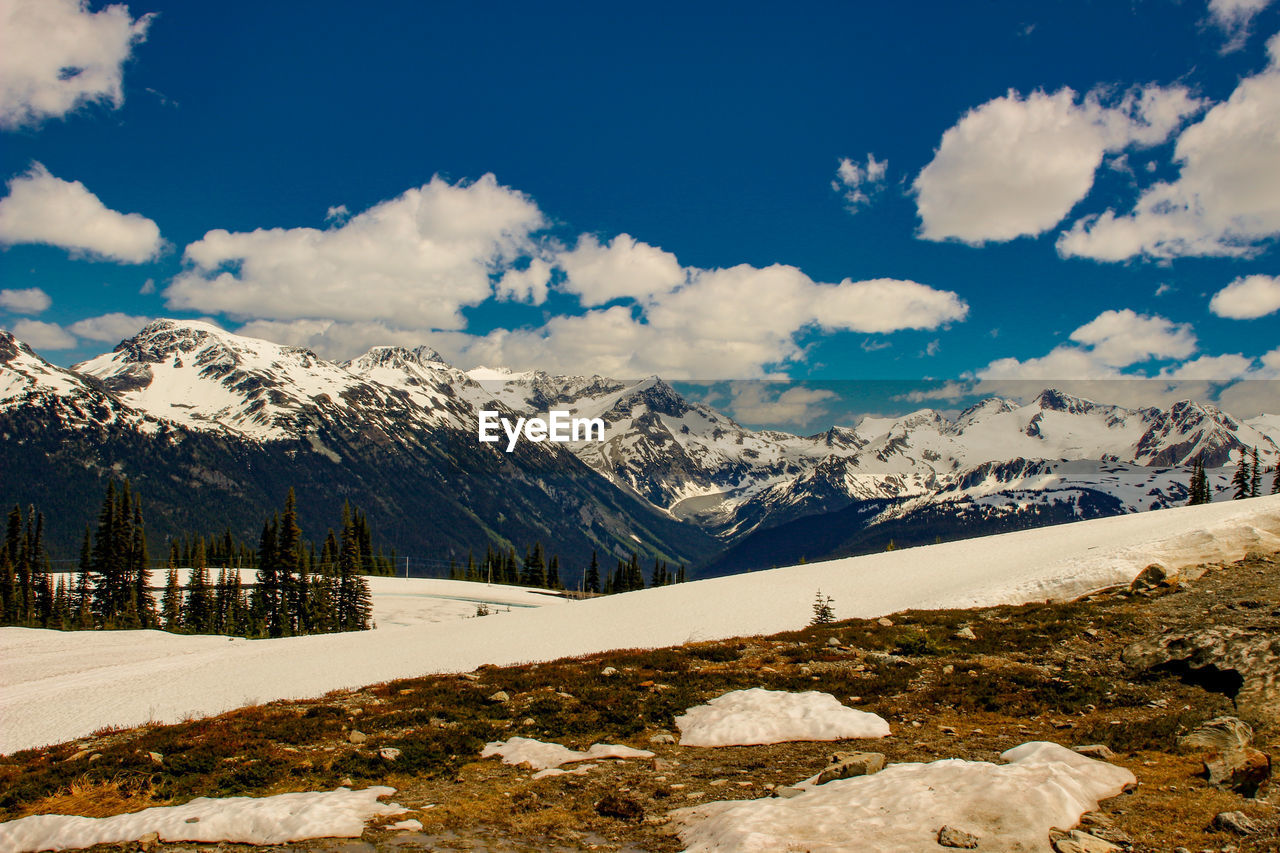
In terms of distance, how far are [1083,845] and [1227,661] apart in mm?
11628

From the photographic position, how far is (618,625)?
40969mm

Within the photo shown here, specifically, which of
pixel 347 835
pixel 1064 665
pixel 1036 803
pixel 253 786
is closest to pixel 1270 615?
pixel 1064 665

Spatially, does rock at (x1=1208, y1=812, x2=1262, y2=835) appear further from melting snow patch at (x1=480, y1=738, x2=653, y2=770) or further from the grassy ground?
melting snow patch at (x1=480, y1=738, x2=653, y2=770)

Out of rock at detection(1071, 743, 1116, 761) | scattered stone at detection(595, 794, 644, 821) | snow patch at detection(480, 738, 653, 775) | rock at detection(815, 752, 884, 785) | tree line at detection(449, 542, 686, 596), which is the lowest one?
tree line at detection(449, 542, 686, 596)

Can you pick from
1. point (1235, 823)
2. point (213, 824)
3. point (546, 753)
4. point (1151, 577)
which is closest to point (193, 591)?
point (546, 753)

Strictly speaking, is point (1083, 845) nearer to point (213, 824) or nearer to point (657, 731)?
point (657, 731)

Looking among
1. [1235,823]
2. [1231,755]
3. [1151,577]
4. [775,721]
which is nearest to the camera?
[1235,823]

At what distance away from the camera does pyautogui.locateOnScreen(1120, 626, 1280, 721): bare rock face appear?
14.3m

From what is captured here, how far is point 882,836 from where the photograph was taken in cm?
892

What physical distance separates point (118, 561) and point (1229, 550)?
410 feet

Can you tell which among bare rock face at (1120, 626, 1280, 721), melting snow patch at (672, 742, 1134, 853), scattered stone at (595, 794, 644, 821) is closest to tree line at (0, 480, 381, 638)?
scattered stone at (595, 794, 644, 821)

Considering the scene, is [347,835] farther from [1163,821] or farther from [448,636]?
[448,636]

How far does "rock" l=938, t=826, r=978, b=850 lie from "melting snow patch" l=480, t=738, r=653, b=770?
733 cm

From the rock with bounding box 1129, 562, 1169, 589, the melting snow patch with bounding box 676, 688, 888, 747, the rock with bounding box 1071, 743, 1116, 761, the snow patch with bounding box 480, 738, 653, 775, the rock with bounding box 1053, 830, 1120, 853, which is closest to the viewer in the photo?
the rock with bounding box 1053, 830, 1120, 853
